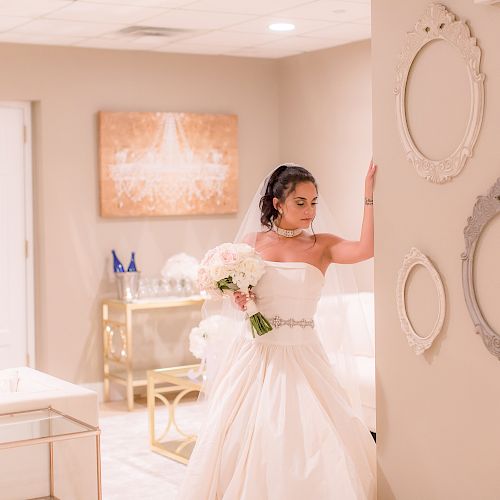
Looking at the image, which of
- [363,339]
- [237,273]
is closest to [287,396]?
[237,273]

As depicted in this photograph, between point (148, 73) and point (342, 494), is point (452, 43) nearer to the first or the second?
point (342, 494)

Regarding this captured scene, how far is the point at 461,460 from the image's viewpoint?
3.23 metres

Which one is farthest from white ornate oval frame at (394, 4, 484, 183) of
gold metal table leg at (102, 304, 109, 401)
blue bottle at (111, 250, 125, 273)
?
gold metal table leg at (102, 304, 109, 401)

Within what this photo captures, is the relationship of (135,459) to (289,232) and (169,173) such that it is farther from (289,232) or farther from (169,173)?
(169,173)

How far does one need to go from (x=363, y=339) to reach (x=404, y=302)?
2.43m

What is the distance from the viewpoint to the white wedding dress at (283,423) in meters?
3.52

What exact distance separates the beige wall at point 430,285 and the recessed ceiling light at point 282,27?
2610mm

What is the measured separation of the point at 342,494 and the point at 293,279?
35.1 inches

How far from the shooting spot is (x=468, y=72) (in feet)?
10.2

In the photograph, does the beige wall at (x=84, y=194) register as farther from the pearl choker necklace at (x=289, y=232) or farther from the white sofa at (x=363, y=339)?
the pearl choker necklace at (x=289, y=232)

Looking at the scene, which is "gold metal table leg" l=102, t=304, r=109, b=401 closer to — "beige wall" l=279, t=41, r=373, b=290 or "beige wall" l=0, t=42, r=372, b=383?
"beige wall" l=0, t=42, r=372, b=383

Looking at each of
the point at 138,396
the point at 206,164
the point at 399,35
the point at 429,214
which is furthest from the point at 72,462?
the point at 206,164

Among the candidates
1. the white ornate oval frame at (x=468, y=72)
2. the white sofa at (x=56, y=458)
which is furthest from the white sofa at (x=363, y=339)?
the white sofa at (x=56, y=458)

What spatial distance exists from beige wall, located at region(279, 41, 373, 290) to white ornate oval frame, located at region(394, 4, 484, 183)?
335 centimetres
